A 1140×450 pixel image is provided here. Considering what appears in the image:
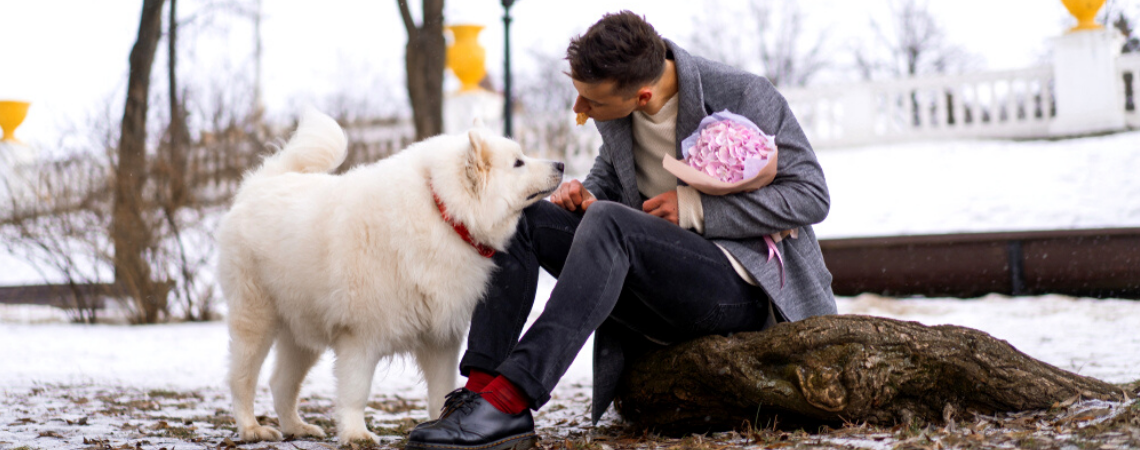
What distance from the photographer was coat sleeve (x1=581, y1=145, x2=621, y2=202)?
3.18m

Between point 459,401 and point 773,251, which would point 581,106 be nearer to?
point 773,251

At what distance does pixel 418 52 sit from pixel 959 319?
6.96 m

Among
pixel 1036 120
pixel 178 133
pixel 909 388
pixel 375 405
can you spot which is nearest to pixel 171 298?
pixel 178 133

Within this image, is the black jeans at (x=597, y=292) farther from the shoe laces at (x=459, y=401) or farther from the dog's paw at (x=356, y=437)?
the dog's paw at (x=356, y=437)

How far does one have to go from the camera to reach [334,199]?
3035 mm

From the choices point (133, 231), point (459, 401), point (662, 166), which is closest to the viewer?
point (459, 401)

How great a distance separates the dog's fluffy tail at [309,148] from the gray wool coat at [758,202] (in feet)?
4.02

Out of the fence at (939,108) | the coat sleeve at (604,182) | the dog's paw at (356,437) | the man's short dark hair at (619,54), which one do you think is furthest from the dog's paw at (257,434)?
the fence at (939,108)

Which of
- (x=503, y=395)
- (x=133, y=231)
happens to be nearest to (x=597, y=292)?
(x=503, y=395)

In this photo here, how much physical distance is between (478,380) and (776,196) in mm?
1064

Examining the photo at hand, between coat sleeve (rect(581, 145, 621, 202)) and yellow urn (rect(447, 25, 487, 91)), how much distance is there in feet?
36.2

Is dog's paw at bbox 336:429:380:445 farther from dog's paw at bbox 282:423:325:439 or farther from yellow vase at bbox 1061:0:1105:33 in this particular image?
yellow vase at bbox 1061:0:1105:33

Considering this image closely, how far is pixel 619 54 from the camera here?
2598 millimetres

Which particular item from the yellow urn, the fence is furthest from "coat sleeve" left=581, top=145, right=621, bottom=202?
the yellow urn
